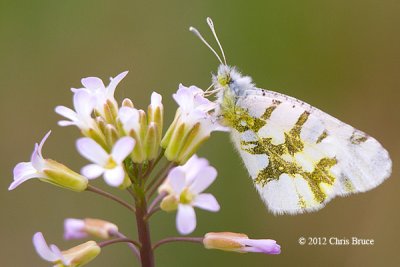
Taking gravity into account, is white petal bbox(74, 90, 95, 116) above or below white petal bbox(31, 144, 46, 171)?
above

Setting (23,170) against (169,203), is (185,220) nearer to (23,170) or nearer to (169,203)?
(169,203)

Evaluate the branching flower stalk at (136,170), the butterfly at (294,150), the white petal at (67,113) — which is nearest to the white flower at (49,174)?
the branching flower stalk at (136,170)

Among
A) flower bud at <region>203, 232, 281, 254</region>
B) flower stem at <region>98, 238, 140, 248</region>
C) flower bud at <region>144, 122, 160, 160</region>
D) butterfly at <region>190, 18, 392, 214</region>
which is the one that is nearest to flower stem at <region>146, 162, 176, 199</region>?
flower bud at <region>144, 122, 160, 160</region>

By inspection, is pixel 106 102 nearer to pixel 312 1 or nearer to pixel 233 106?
pixel 233 106

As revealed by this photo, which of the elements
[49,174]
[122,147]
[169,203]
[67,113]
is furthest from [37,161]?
[169,203]

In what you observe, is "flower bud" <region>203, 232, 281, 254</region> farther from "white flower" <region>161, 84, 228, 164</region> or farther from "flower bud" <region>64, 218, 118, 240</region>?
"flower bud" <region>64, 218, 118, 240</region>

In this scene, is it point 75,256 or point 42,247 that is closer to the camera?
point 42,247
